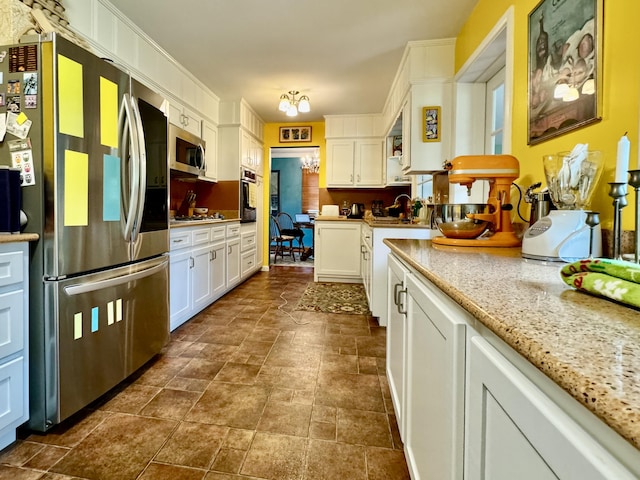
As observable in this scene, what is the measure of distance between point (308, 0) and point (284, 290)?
9.67ft

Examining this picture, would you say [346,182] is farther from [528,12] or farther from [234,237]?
[528,12]

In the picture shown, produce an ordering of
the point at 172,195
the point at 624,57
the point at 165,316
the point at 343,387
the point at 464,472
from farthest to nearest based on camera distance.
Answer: the point at 172,195, the point at 165,316, the point at 343,387, the point at 624,57, the point at 464,472

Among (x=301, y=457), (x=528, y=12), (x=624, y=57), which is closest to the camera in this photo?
(x=624, y=57)

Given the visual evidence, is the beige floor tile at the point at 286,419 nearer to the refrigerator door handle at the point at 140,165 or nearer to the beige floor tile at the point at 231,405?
the beige floor tile at the point at 231,405

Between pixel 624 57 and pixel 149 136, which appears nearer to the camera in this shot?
pixel 624 57

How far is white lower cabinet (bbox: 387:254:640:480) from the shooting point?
33 centimetres

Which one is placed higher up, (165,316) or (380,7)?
(380,7)

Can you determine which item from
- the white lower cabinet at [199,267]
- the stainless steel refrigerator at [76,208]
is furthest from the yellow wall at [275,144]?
the stainless steel refrigerator at [76,208]

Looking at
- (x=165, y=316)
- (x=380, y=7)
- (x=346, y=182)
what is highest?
(x=380, y=7)

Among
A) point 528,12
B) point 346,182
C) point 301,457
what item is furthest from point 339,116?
point 301,457

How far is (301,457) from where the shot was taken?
131 centimetres

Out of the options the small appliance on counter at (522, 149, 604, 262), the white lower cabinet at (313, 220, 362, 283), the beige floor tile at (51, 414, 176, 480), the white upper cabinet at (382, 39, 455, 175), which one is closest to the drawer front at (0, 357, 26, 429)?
the beige floor tile at (51, 414, 176, 480)

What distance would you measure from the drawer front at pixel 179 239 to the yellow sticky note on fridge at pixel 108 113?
3.19 feet

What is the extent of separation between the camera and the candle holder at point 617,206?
92 cm
